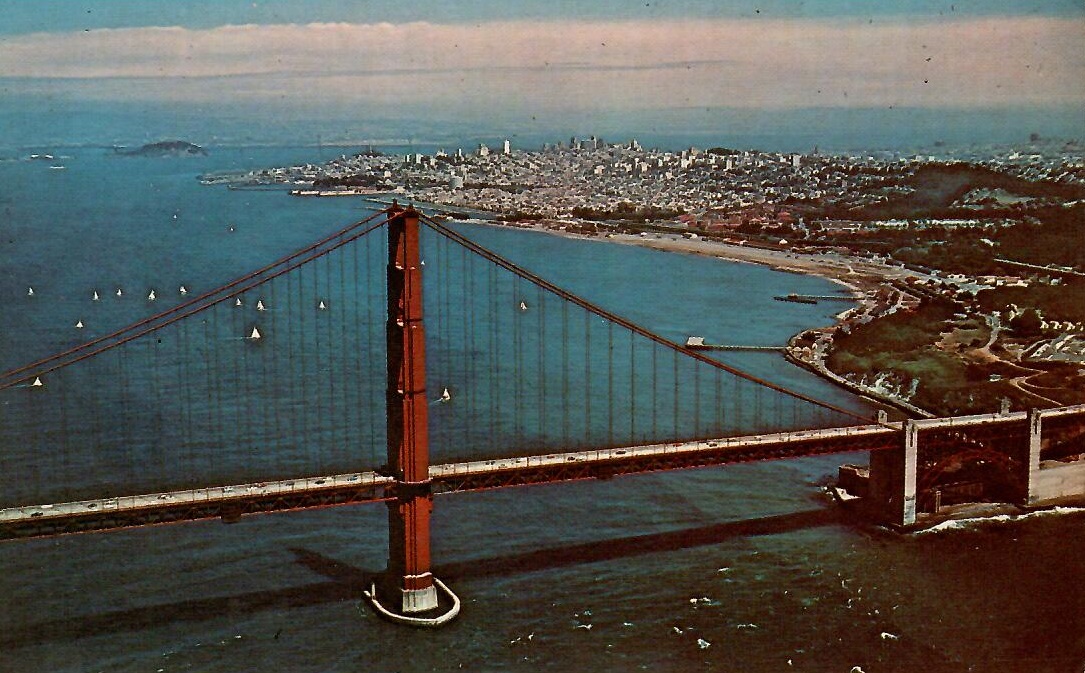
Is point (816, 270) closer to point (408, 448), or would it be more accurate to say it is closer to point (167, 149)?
point (408, 448)

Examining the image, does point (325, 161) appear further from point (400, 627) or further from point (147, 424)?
point (400, 627)

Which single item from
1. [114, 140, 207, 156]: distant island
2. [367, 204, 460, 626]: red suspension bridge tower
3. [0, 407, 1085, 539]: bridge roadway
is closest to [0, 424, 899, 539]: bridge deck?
[0, 407, 1085, 539]: bridge roadway

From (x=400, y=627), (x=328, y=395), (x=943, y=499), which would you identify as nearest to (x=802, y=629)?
(x=400, y=627)

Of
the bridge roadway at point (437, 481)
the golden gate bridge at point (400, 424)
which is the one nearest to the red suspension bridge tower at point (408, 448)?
Result: the golden gate bridge at point (400, 424)

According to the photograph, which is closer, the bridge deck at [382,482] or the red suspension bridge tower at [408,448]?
the bridge deck at [382,482]

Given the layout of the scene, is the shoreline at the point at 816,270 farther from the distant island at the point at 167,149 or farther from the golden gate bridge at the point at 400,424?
the distant island at the point at 167,149

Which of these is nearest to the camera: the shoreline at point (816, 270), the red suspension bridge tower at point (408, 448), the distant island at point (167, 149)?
the red suspension bridge tower at point (408, 448)
